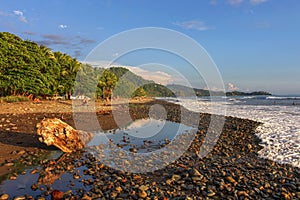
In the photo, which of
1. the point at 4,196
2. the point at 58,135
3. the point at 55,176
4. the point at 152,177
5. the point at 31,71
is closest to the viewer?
the point at 4,196

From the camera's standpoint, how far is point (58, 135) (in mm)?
10773

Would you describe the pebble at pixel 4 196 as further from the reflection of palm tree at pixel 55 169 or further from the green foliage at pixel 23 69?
the green foliage at pixel 23 69

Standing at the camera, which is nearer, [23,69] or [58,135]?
[58,135]

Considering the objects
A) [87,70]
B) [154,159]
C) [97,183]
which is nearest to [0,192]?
[97,183]

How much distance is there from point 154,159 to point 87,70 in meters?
63.7

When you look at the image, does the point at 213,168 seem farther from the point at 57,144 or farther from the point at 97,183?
the point at 57,144

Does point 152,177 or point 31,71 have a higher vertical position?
point 31,71

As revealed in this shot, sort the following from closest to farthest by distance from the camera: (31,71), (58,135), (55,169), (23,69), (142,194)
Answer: (142,194)
(55,169)
(58,135)
(23,69)
(31,71)

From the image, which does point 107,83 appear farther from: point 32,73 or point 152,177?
point 152,177

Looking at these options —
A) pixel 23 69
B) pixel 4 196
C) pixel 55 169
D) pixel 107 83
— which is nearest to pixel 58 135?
pixel 55 169

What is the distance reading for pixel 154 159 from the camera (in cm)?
1020

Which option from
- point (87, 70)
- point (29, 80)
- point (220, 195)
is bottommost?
point (220, 195)

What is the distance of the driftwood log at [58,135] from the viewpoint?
10547 millimetres

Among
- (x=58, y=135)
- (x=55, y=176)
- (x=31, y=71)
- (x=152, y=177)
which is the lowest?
(x=152, y=177)
